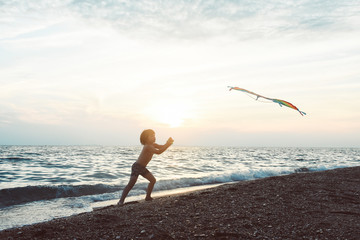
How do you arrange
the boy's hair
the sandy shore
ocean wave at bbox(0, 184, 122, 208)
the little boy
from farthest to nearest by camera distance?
ocean wave at bbox(0, 184, 122, 208), the boy's hair, the little boy, the sandy shore

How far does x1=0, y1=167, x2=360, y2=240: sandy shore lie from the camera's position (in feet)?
13.6

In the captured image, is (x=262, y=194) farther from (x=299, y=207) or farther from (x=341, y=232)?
(x=341, y=232)

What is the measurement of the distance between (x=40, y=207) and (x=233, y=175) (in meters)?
9.97

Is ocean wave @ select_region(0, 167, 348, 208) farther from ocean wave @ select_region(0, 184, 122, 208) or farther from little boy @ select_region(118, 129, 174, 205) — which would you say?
little boy @ select_region(118, 129, 174, 205)

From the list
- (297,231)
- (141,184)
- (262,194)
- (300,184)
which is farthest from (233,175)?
(297,231)

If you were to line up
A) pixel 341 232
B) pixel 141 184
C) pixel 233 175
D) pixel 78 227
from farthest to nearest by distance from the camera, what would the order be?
pixel 233 175 < pixel 141 184 < pixel 78 227 < pixel 341 232

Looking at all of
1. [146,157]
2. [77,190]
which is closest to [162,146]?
[146,157]

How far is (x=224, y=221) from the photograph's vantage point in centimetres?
469

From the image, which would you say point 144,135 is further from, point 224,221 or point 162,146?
point 224,221

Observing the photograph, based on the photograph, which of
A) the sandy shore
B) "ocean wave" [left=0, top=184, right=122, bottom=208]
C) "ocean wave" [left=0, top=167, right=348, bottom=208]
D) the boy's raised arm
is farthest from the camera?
"ocean wave" [left=0, top=167, right=348, bottom=208]

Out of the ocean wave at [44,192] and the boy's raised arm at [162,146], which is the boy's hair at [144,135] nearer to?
the boy's raised arm at [162,146]

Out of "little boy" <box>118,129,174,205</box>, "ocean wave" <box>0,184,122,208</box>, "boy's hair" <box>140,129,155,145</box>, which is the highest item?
"boy's hair" <box>140,129,155,145</box>

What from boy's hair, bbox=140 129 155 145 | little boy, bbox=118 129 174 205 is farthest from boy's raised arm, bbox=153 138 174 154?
boy's hair, bbox=140 129 155 145

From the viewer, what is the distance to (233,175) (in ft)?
51.0
